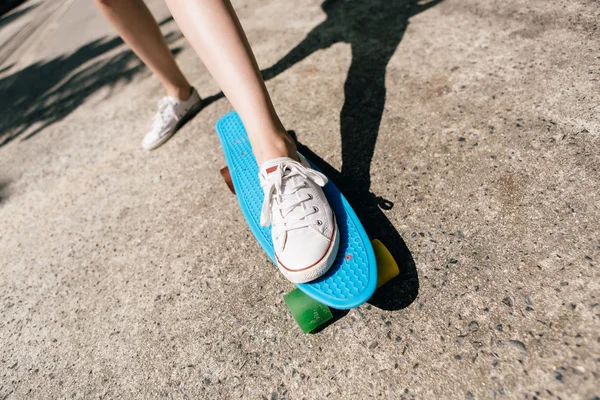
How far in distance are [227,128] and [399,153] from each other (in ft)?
2.89

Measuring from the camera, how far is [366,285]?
1.17 meters

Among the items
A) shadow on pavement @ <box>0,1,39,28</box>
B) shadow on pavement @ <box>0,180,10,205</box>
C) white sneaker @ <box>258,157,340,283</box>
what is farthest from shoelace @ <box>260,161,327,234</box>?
shadow on pavement @ <box>0,1,39,28</box>

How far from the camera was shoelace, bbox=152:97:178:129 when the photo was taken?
2199 mm

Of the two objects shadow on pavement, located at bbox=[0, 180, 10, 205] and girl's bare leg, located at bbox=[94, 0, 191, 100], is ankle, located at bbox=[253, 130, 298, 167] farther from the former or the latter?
shadow on pavement, located at bbox=[0, 180, 10, 205]

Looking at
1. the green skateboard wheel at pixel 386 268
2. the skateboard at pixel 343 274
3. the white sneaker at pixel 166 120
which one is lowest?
the green skateboard wheel at pixel 386 268

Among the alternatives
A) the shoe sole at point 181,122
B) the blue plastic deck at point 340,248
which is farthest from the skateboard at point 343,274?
the shoe sole at point 181,122

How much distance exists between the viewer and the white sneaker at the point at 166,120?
2.19 metres

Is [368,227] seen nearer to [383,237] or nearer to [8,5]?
[383,237]

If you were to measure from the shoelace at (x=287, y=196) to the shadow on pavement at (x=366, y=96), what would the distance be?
30 centimetres

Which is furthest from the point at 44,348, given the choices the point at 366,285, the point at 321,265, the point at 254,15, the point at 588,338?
the point at 254,15

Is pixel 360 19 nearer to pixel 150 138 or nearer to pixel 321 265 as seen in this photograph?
pixel 150 138

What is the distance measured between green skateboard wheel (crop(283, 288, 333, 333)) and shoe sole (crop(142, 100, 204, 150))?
4.59 feet

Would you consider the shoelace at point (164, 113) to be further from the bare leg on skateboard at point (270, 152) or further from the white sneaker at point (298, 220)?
the white sneaker at point (298, 220)

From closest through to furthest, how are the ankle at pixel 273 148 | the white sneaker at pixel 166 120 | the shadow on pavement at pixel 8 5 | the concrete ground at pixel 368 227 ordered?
the concrete ground at pixel 368 227 < the ankle at pixel 273 148 < the white sneaker at pixel 166 120 < the shadow on pavement at pixel 8 5
